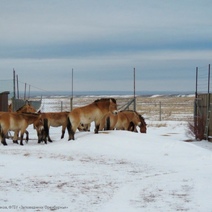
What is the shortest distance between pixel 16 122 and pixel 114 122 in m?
3.96

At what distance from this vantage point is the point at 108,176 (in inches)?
359

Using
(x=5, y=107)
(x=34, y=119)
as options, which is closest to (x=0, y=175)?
(x=34, y=119)

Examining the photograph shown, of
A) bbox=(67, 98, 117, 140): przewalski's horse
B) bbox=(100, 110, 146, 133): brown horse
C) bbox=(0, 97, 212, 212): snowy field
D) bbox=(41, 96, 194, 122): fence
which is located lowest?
bbox=(41, 96, 194, 122): fence

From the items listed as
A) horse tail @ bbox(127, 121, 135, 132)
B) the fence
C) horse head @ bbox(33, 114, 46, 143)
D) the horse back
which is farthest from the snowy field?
the fence

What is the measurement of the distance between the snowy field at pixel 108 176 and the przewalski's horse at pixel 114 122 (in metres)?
2.39

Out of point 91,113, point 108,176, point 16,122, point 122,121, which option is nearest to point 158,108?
point 122,121

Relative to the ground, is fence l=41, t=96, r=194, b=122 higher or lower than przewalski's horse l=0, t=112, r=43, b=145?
lower

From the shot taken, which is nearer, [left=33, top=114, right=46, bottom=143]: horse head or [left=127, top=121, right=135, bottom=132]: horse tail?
[left=33, top=114, right=46, bottom=143]: horse head

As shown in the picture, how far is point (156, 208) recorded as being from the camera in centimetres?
661

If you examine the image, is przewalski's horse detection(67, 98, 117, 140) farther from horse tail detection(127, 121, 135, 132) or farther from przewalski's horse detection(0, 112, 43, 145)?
horse tail detection(127, 121, 135, 132)

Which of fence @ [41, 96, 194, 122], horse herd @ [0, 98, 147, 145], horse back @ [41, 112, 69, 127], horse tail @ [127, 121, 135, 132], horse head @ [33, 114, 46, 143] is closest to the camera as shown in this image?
horse herd @ [0, 98, 147, 145]

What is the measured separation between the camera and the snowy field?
22.5 feet

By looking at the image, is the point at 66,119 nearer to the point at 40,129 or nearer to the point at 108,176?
the point at 40,129

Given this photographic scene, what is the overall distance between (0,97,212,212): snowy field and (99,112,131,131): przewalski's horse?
239 cm
